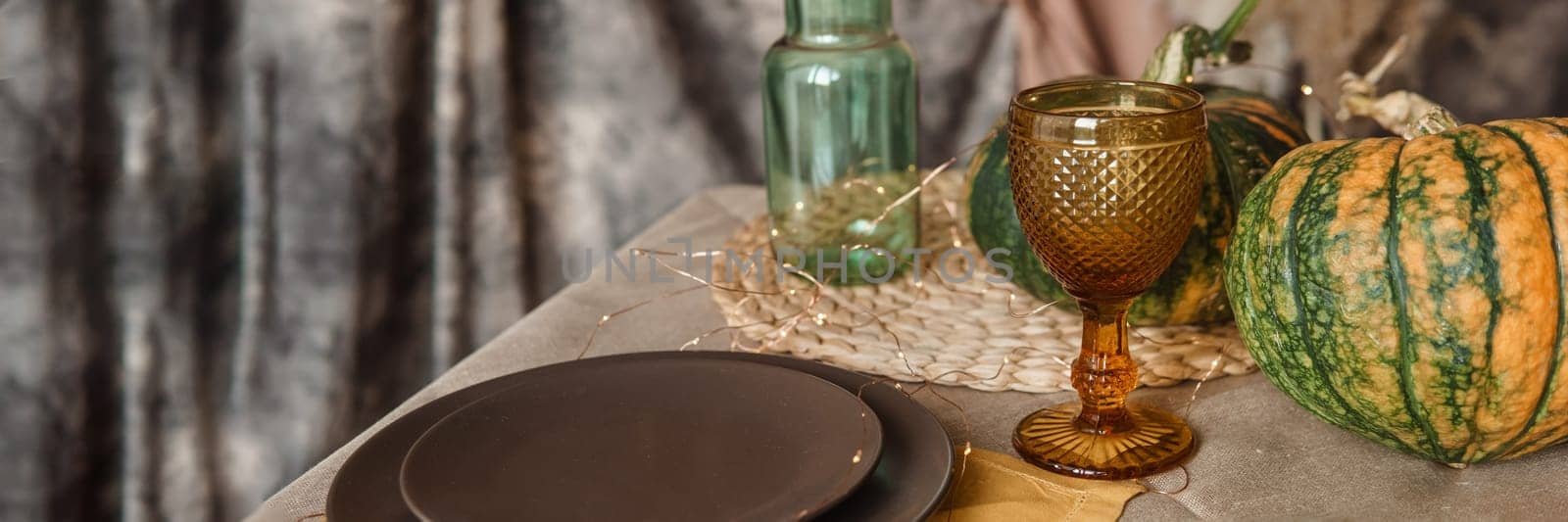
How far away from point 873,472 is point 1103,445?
17cm

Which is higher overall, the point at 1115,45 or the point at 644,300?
the point at 1115,45

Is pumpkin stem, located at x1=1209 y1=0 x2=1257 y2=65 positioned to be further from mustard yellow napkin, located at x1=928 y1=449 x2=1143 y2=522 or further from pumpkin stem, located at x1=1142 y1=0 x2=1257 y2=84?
mustard yellow napkin, located at x1=928 y1=449 x2=1143 y2=522

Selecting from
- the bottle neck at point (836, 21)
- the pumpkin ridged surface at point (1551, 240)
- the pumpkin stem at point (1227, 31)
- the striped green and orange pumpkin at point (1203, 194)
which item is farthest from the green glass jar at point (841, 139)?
the pumpkin ridged surface at point (1551, 240)

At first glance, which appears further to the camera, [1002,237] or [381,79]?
[381,79]

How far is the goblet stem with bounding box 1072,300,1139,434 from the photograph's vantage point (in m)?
0.64

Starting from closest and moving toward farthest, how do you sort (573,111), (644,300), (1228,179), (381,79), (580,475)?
(580,475) → (1228,179) → (644,300) → (381,79) → (573,111)

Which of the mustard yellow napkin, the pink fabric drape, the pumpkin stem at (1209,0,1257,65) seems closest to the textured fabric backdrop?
the pink fabric drape

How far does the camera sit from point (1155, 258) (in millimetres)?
612

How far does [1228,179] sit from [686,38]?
82 centimetres

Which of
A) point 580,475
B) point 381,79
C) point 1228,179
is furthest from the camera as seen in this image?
point 381,79

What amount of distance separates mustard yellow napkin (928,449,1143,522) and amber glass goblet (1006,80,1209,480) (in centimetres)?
1

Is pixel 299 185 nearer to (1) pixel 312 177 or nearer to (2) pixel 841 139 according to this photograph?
(1) pixel 312 177

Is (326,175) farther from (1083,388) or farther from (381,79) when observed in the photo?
(1083,388)

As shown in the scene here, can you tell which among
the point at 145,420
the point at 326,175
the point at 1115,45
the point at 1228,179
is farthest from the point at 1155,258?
the point at 145,420
